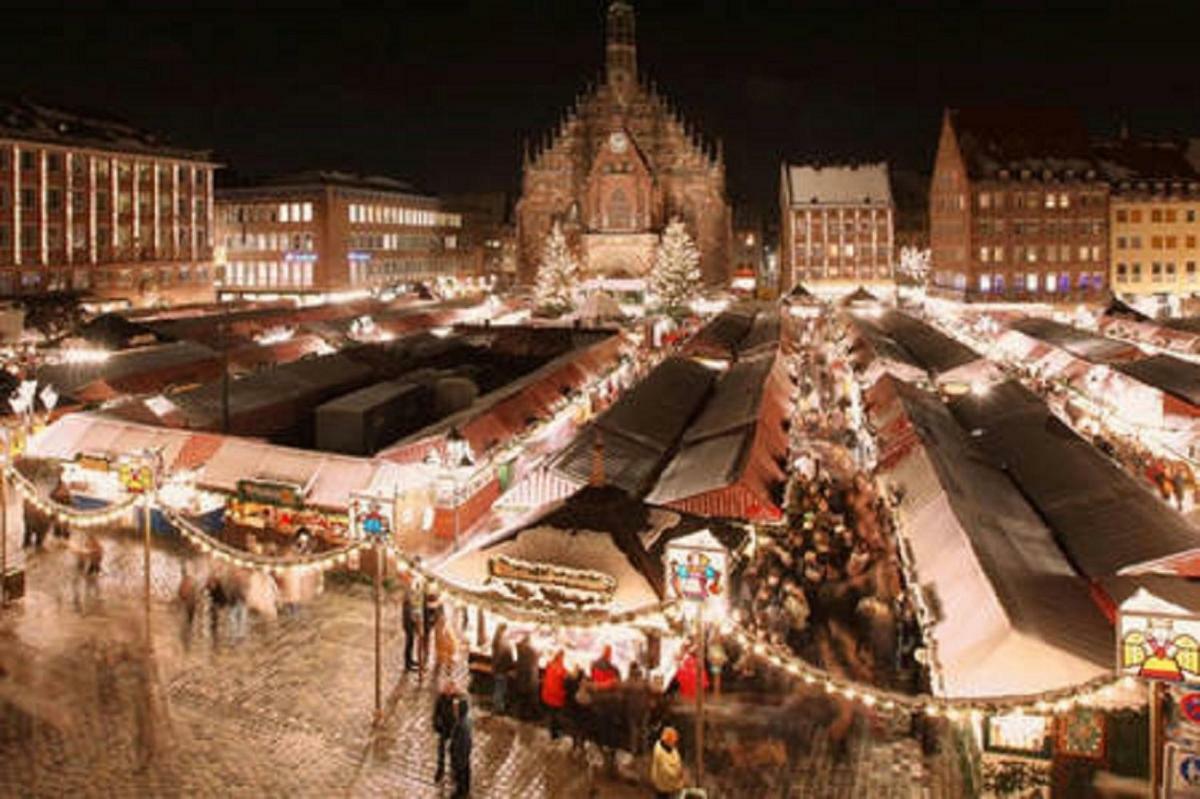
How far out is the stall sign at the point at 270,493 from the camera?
19.6 meters

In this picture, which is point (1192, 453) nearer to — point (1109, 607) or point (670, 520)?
point (1109, 607)

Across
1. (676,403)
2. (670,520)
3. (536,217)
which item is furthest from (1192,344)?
(536,217)

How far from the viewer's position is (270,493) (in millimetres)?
19812

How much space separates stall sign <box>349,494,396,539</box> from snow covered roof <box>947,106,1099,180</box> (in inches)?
2866

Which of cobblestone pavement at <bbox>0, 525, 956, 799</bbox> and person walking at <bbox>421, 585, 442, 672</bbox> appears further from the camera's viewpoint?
person walking at <bbox>421, 585, 442, 672</bbox>

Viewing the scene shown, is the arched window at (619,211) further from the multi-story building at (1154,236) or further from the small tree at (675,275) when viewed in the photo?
the multi-story building at (1154,236)

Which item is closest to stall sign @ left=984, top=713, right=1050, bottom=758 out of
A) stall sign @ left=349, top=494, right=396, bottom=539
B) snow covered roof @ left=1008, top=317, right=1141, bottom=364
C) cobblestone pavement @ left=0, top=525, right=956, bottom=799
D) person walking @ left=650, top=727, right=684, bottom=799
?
cobblestone pavement @ left=0, top=525, right=956, bottom=799

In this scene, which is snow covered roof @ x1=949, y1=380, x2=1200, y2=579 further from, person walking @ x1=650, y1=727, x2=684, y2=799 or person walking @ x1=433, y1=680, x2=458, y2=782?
person walking @ x1=433, y1=680, x2=458, y2=782

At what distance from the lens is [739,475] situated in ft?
60.4

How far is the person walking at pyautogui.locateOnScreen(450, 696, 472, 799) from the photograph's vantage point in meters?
11.5

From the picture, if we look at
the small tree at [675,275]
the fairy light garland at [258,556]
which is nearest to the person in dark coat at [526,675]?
the fairy light garland at [258,556]

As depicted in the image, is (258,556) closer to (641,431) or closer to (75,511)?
(75,511)

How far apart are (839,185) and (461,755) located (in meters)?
89.6

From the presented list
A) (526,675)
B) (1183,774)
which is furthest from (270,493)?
Answer: (1183,774)
